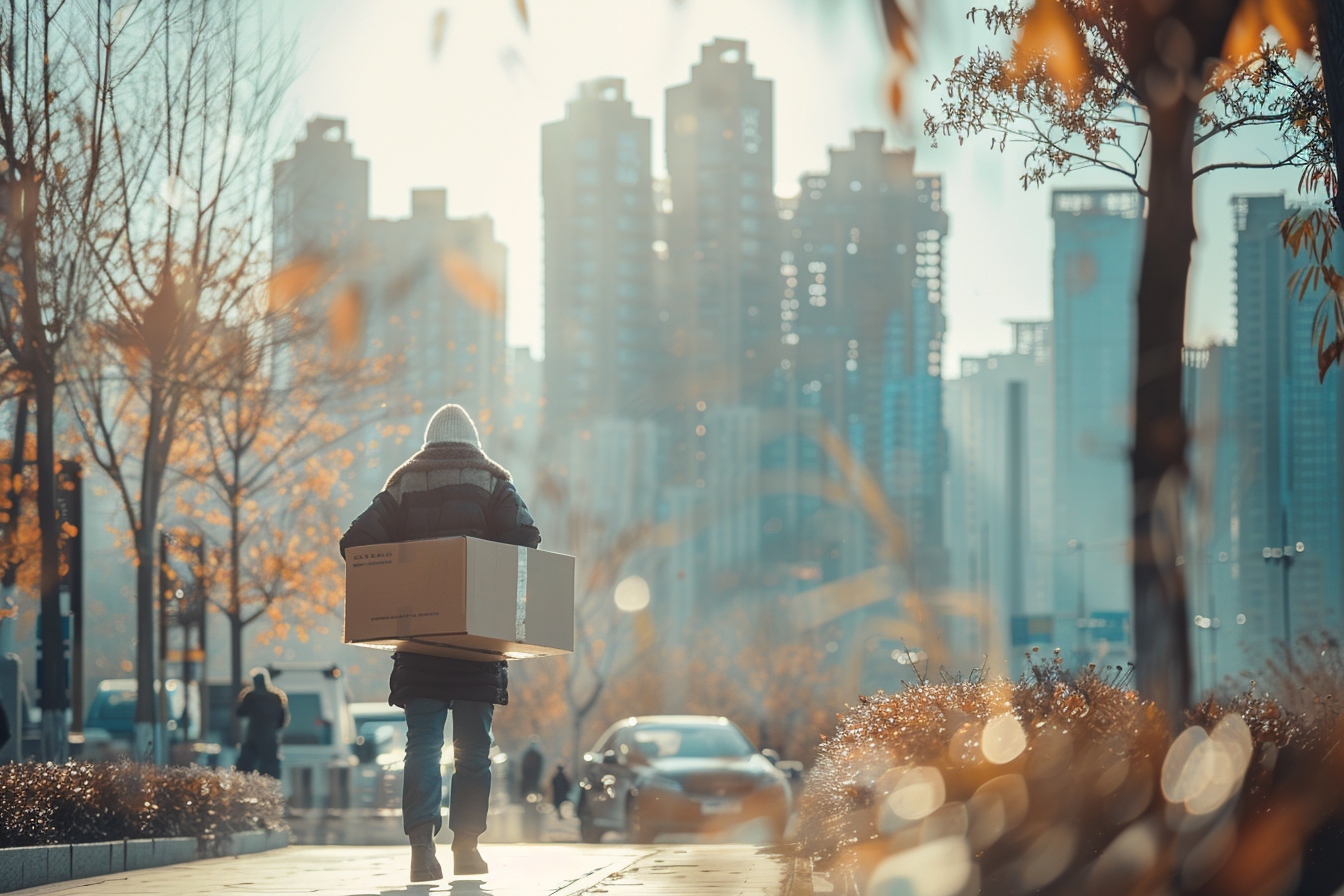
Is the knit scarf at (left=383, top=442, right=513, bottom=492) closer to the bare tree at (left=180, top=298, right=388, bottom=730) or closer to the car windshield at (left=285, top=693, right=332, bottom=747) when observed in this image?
the bare tree at (left=180, top=298, right=388, bottom=730)

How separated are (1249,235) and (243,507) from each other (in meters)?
94.1

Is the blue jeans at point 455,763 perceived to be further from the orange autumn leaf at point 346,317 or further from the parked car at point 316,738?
the parked car at point 316,738

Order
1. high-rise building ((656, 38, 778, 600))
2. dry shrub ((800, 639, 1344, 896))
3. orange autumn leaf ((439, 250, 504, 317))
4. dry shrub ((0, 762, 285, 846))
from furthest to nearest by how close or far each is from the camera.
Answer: high-rise building ((656, 38, 778, 600))
orange autumn leaf ((439, 250, 504, 317))
dry shrub ((0, 762, 285, 846))
dry shrub ((800, 639, 1344, 896))

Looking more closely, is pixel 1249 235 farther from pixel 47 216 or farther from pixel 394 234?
pixel 47 216

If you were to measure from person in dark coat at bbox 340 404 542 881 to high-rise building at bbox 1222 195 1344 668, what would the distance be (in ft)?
420

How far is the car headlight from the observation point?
17953 millimetres

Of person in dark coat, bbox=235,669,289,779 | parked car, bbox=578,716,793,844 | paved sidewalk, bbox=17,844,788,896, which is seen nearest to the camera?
paved sidewalk, bbox=17,844,788,896

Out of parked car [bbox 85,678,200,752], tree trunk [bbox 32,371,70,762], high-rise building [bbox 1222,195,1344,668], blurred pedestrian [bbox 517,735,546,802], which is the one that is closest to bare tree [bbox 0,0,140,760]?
tree trunk [bbox 32,371,70,762]

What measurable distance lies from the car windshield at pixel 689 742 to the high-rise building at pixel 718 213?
16324 cm

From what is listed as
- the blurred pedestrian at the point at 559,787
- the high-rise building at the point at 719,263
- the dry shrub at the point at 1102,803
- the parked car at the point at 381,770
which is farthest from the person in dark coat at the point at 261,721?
the high-rise building at the point at 719,263

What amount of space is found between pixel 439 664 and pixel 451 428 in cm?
111

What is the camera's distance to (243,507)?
32094mm

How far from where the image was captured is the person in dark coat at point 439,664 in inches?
317

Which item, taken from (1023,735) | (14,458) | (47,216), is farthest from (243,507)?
(1023,735)
